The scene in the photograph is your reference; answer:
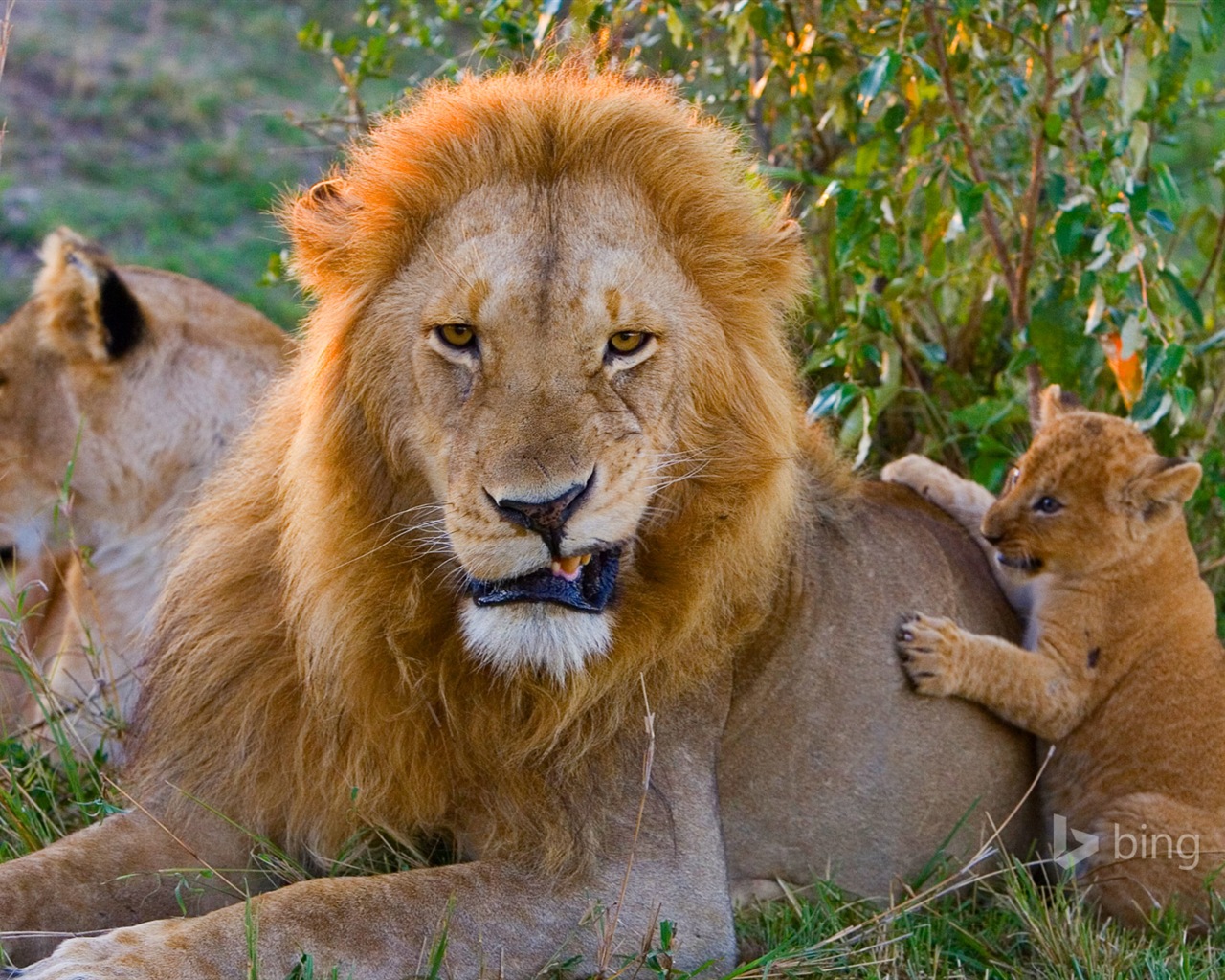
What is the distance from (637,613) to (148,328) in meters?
2.39

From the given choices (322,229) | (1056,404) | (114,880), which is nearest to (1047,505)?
(1056,404)

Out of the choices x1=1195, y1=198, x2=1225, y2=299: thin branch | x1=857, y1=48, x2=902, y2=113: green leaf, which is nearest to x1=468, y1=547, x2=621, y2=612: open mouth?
x1=857, y1=48, x2=902, y2=113: green leaf

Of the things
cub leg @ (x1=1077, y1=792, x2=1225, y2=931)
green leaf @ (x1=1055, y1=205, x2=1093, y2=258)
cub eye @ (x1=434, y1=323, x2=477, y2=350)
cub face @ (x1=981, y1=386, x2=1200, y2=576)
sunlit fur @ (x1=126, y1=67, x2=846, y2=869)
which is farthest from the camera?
green leaf @ (x1=1055, y1=205, x2=1093, y2=258)

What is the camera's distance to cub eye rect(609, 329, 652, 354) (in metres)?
2.98

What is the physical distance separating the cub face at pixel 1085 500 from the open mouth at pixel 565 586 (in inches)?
55.1

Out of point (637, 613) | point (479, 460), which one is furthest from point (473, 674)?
point (479, 460)

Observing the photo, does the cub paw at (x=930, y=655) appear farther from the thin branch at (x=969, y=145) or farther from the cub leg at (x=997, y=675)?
the thin branch at (x=969, y=145)

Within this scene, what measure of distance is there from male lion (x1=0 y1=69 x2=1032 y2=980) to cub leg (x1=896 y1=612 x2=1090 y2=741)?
0.45 feet

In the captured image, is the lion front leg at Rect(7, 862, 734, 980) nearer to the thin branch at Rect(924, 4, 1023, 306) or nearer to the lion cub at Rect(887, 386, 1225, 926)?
the lion cub at Rect(887, 386, 1225, 926)

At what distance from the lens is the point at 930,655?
3637 millimetres

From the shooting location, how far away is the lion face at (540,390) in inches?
109

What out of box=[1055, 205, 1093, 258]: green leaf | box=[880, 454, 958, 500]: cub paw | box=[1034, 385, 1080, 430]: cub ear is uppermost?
box=[1055, 205, 1093, 258]: green leaf

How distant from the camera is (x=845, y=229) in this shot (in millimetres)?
4340

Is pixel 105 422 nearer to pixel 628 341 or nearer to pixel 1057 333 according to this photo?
pixel 628 341
